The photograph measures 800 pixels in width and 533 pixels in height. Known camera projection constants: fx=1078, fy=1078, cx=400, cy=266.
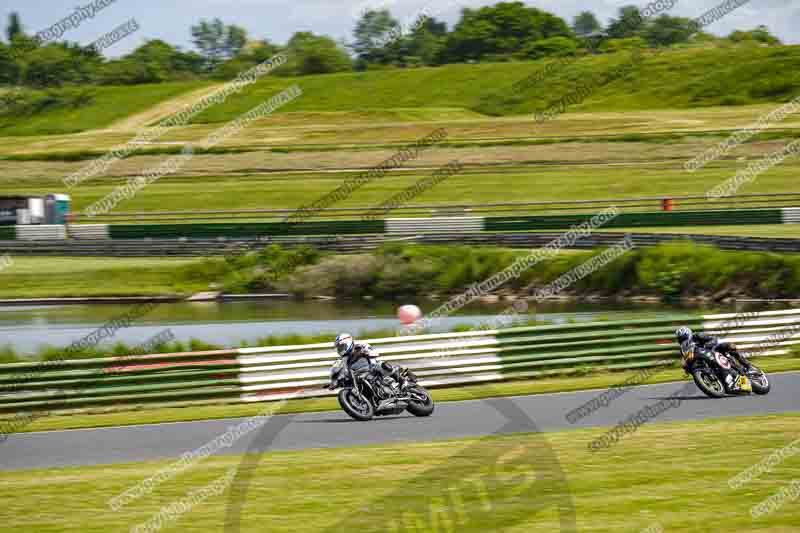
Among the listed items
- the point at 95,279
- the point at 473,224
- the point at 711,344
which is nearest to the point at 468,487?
the point at 711,344

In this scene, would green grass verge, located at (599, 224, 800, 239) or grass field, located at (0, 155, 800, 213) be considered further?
grass field, located at (0, 155, 800, 213)

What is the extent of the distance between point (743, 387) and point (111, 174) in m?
52.5

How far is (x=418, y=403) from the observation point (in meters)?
13.1

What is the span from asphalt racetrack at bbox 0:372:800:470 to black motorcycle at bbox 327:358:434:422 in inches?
6.2

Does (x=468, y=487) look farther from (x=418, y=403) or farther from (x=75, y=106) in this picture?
(x=75, y=106)

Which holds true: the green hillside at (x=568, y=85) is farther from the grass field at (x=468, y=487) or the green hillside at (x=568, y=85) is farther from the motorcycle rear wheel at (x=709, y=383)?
the grass field at (x=468, y=487)

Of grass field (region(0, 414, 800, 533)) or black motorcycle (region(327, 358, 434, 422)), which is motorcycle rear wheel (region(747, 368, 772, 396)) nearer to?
grass field (region(0, 414, 800, 533))

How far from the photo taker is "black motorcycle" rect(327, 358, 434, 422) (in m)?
12.9

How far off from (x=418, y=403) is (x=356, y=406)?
2.50 feet

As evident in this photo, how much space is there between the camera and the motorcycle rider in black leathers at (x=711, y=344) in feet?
45.0

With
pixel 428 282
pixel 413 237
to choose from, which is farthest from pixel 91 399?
pixel 413 237

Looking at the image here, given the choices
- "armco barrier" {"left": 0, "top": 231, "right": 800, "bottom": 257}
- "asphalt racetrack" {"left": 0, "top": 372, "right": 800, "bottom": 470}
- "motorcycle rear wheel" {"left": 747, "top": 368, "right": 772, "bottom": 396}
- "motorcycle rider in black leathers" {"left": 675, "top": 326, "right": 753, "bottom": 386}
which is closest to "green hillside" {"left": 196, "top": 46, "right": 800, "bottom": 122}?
"armco barrier" {"left": 0, "top": 231, "right": 800, "bottom": 257}

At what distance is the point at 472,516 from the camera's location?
8.17 meters

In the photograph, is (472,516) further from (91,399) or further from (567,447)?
(91,399)
